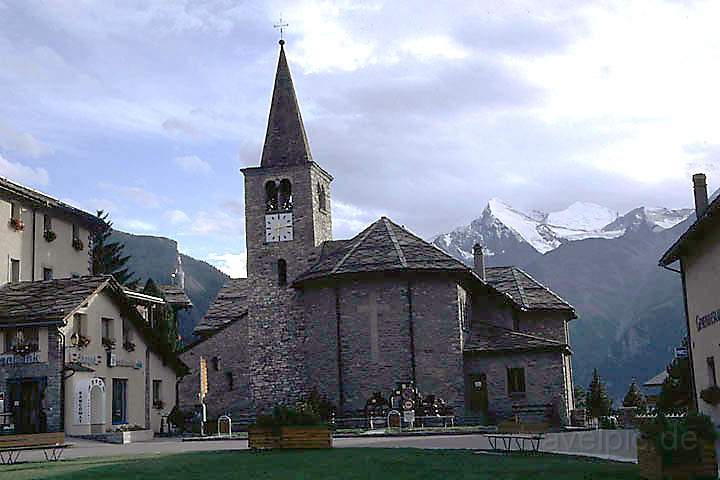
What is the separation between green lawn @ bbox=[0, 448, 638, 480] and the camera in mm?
16250

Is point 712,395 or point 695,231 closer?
point 695,231

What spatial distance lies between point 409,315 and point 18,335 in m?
16.6

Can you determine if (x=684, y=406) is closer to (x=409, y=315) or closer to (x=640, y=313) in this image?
(x=409, y=315)

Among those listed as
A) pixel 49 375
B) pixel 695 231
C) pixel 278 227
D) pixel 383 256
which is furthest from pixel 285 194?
pixel 695 231

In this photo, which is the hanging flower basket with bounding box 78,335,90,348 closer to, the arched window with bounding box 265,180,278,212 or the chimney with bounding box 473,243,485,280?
the arched window with bounding box 265,180,278,212

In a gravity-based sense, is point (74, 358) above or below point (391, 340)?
below

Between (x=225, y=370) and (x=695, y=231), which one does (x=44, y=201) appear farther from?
(x=695, y=231)

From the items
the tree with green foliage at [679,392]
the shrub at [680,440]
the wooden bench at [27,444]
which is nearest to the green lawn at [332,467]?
the shrub at [680,440]

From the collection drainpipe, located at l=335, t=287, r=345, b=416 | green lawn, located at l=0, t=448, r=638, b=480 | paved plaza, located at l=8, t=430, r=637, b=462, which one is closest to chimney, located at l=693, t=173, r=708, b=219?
paved plaza, located at l=8, t=430, r=637, b=462

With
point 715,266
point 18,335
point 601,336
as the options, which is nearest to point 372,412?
point 18,335

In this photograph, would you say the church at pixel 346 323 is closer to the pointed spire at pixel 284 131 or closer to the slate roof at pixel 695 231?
the pointed spire at pixel 284 131

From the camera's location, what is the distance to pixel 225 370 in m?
49.0

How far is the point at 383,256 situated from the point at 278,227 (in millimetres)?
7037

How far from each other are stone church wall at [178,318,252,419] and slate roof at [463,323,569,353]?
1222 centimetres
